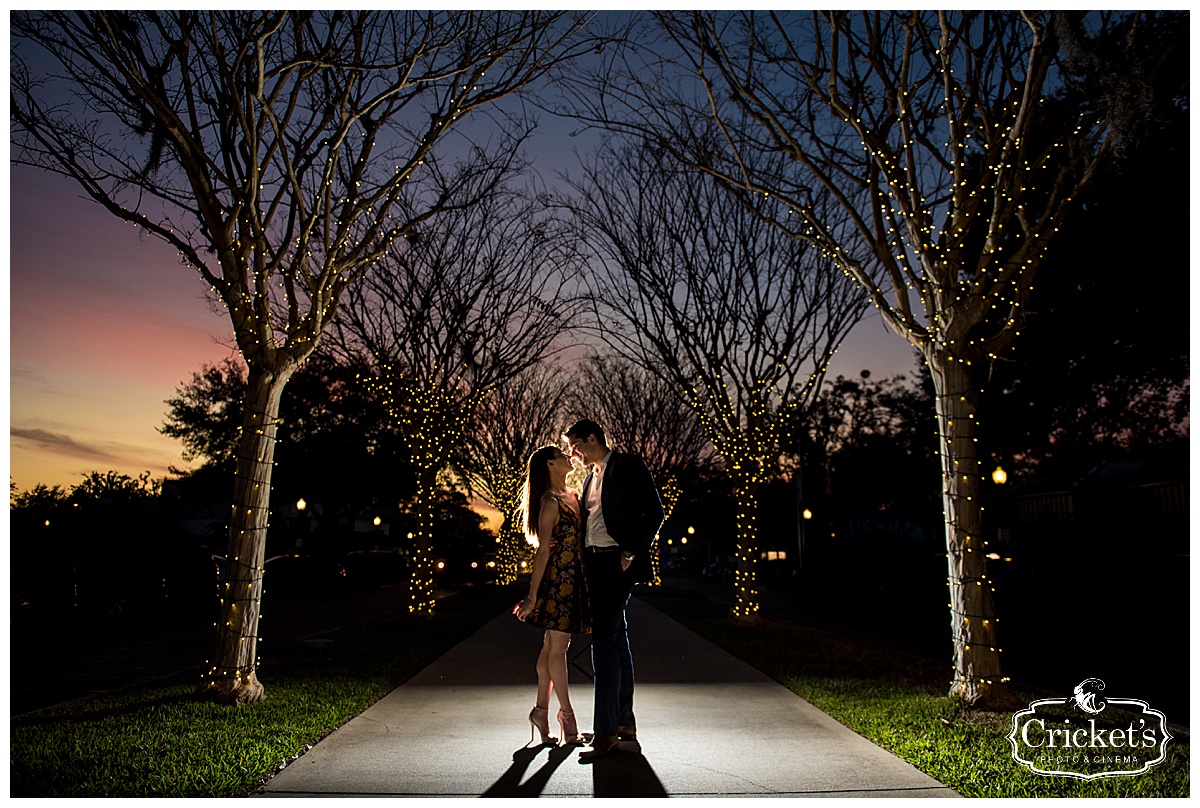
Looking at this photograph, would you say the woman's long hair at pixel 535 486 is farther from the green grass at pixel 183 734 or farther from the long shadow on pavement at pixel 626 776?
the green grass at pixel 183 734

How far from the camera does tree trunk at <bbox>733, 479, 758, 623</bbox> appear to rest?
50.4ft

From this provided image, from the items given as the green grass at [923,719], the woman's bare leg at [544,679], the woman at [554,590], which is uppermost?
the woman at [554,590]

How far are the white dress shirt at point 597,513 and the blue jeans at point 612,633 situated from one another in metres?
0.08

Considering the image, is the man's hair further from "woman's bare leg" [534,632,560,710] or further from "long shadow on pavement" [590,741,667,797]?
"long shadow on pavement" [590,741,667,797]

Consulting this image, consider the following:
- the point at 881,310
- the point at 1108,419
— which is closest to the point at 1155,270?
the point at 1108,419

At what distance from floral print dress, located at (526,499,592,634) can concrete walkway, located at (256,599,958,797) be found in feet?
2.37

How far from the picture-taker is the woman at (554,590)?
16.9 feet

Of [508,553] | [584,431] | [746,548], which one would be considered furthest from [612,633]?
[508,553]

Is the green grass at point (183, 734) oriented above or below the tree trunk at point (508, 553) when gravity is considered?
below

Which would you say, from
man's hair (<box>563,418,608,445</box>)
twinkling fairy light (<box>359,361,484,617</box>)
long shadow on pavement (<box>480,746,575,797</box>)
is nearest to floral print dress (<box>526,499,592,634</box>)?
man's hair (<box>563,418,608,445</box>)

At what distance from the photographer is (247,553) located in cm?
663

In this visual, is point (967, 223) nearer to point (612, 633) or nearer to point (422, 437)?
point (612, 633)

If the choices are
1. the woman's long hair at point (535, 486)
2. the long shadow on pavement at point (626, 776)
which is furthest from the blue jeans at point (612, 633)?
the woman's long hair at point (535, 486)

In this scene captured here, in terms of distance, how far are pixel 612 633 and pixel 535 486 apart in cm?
104
